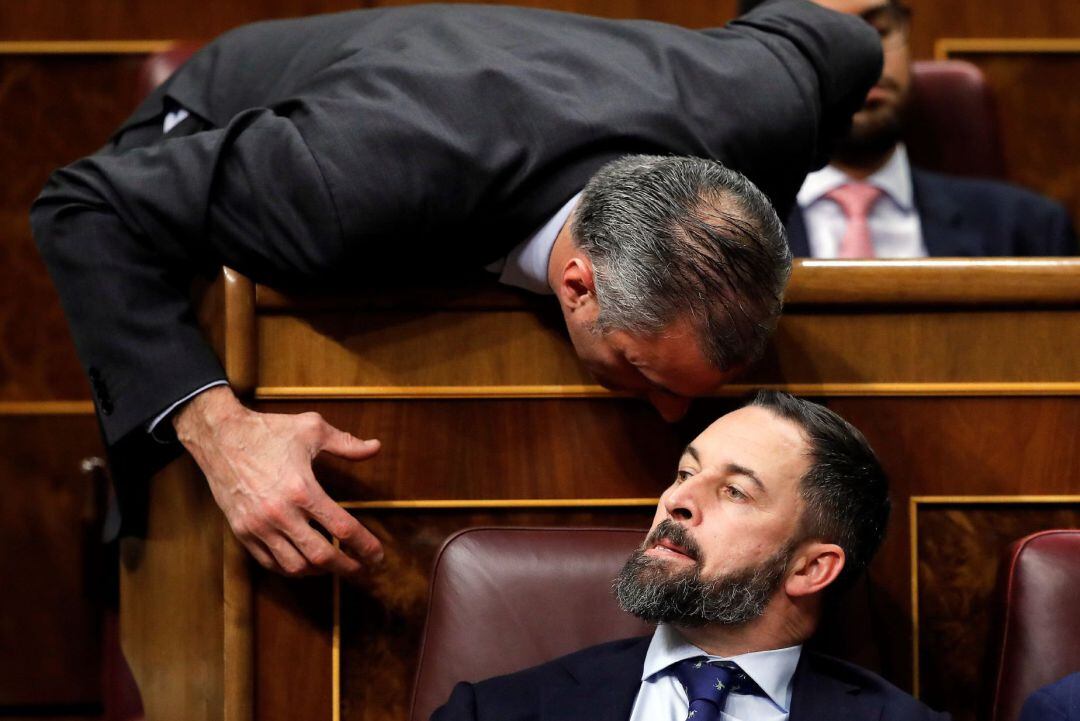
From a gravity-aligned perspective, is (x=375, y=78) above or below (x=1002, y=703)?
above

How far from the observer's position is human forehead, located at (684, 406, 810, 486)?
41.3 inches

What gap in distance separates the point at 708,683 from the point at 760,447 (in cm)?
19

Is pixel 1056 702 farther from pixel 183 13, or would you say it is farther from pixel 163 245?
pixel 183 13

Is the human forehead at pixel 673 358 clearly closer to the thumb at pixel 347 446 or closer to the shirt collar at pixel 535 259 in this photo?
the shirt collar at pixel 535 259

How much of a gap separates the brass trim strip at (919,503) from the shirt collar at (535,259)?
39 cm

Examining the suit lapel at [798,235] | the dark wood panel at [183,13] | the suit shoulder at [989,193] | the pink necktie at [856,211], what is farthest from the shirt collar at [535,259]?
the dark wood panel at [183,13]

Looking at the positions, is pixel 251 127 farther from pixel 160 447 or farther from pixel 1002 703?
pixel 1002 703

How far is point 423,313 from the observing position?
3.76 feet

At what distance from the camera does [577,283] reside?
108cm

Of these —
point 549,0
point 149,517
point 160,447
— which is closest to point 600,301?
point 160,447

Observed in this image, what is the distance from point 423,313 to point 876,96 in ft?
3.17

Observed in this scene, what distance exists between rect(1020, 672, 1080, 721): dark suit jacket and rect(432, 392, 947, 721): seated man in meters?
0.08

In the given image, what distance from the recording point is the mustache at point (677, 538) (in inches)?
40.3

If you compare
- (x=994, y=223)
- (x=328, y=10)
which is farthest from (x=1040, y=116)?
(x=328, y=10)
